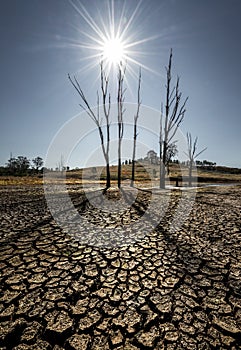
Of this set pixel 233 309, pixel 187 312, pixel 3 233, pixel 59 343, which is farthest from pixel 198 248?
pixel 3 233

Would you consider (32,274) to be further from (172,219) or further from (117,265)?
(172,219)

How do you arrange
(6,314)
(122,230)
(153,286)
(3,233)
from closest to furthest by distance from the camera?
(6,314)
(153,286)
(3,233)
(122,230)

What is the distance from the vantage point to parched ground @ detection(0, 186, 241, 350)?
2041 millimetres

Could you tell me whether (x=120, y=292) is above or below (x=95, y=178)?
below

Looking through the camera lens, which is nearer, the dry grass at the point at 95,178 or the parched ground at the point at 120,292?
the parched ground at the point at 120,292

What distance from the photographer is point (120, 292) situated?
2758 millimetres

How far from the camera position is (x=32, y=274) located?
3119 millimetres

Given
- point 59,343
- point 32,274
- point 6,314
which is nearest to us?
point 59,343

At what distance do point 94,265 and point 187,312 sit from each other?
1.75 m

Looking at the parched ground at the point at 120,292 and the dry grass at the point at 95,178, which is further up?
the dry grass at the point at 95,178

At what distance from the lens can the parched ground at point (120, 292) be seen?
2.04 meters

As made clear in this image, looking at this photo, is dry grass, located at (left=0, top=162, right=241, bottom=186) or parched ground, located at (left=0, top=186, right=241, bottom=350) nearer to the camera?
parched ground, located at (left=0, top=186, right=241, bottom=350)

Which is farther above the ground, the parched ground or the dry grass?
the dry grass

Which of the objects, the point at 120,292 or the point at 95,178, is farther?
the point at 95,178
